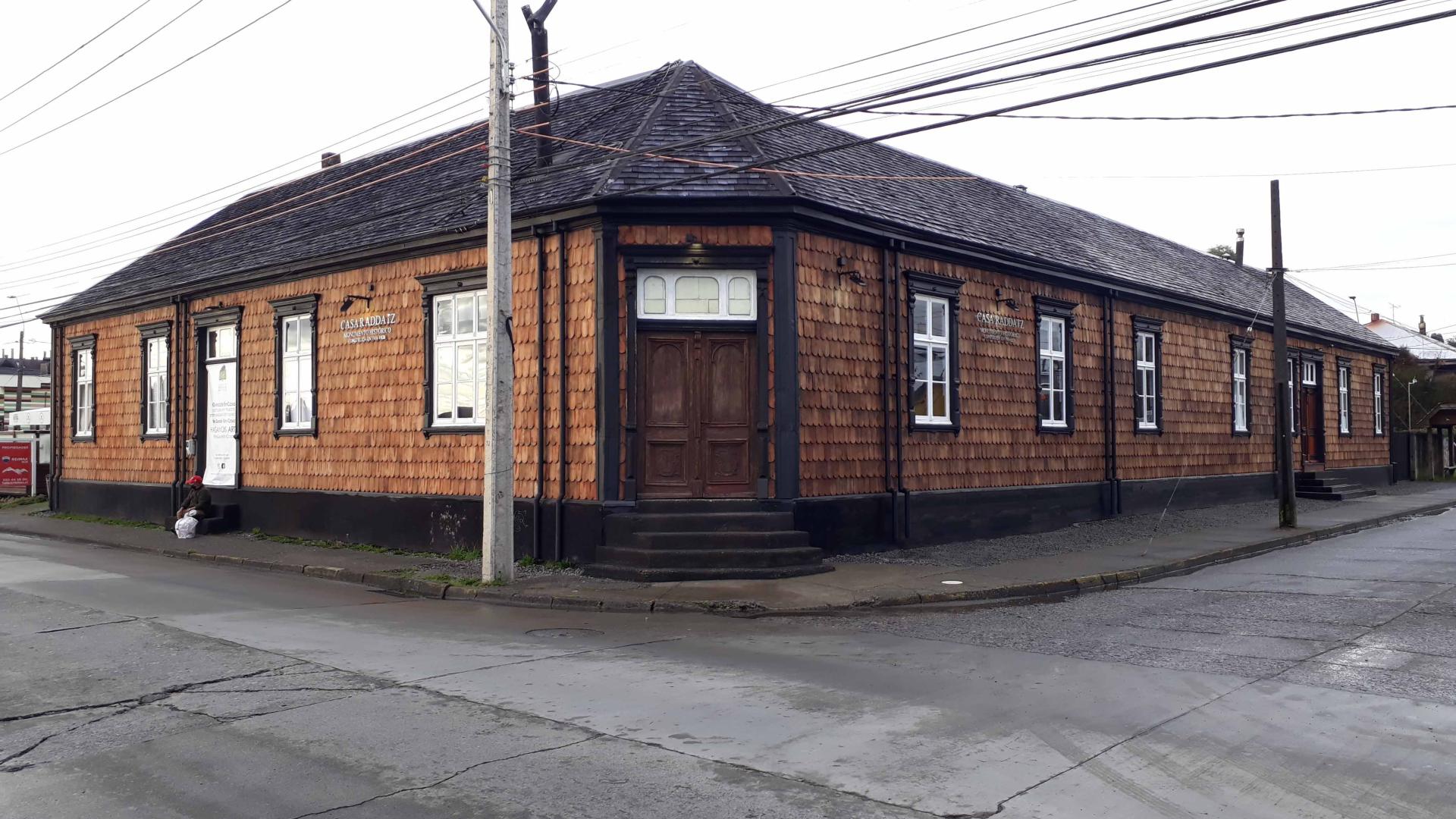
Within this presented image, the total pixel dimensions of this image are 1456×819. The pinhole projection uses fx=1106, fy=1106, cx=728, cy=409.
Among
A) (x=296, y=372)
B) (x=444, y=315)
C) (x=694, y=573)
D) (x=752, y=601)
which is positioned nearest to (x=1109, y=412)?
(x=694, y=573)

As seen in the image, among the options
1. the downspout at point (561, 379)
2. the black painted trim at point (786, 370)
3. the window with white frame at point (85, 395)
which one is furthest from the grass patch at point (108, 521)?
the black painted trim at point (786, 370)

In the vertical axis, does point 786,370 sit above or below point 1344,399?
below

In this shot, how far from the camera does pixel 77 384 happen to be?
25344 mm

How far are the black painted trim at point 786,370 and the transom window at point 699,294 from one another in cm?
36

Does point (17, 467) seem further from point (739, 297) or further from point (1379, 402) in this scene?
point (1379, 402)

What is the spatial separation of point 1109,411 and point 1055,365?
1.82m

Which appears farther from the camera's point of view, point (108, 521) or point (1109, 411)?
point (108, 521)

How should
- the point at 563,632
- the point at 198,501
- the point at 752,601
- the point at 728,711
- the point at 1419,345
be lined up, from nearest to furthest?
the point at 728,711, the point at 563,632, the point at 752,601, the point at 198,501, the point at 1419,345

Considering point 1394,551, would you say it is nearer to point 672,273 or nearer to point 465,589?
point 672,273

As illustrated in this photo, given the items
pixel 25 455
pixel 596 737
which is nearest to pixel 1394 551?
pixel 596 737

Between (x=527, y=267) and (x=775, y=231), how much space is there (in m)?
3.54

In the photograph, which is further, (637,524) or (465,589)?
(637,524)

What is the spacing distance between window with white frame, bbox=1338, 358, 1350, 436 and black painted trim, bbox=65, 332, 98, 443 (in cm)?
3156

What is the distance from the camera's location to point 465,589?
12.7 meters
